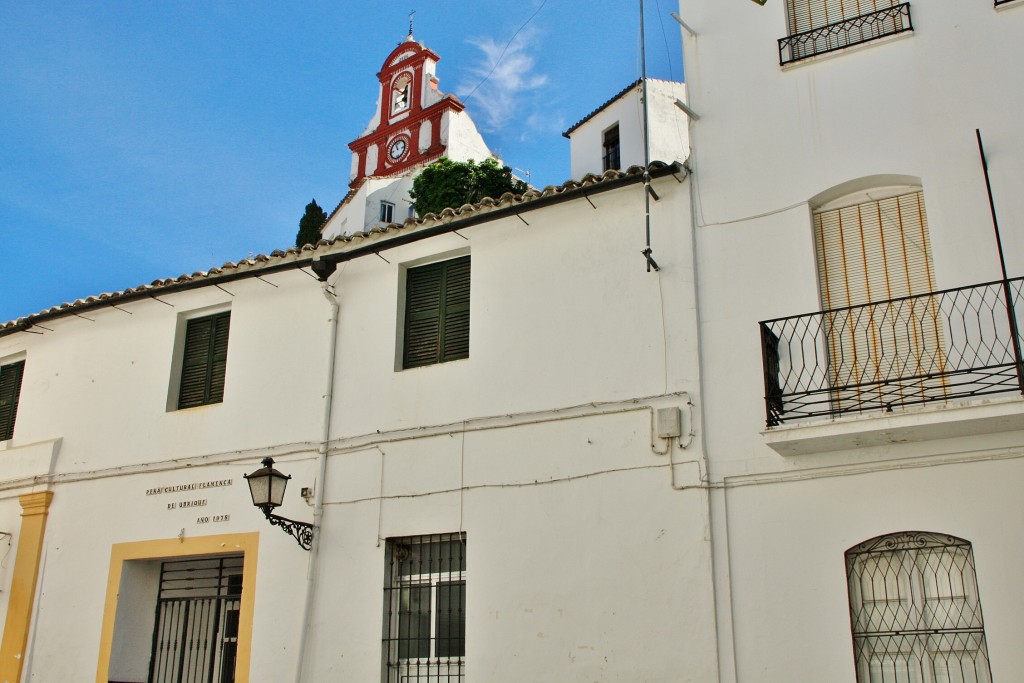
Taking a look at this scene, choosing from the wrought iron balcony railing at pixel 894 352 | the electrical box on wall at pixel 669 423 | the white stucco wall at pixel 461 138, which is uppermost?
the white stucco wall at pixel 461 138

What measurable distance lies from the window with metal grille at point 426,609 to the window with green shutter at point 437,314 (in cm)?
197

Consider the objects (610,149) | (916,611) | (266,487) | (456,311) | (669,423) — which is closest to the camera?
(916,611)

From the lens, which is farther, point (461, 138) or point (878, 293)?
point (461, 138)

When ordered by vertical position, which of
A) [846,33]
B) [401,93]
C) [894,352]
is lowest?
[894,352]

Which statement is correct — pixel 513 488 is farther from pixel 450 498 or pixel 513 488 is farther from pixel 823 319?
pixel 823 319

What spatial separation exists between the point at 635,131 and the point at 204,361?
56.3ft

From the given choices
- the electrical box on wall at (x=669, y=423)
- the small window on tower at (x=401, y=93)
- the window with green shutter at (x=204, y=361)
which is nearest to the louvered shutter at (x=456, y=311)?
the electrical box on wall at (x=669, y=423)

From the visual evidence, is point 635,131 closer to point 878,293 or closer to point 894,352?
point 878,293

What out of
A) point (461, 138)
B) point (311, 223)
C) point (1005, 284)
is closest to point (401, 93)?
point (461, 138)

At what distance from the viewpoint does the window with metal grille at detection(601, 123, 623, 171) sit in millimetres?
27688

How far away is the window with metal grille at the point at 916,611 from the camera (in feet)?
24.7

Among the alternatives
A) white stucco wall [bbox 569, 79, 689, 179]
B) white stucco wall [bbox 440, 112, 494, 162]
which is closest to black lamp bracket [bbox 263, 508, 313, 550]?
white stucco wall [bbox 569, 79, 689, 179]

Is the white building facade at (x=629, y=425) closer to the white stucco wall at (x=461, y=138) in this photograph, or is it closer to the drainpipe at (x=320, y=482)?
the drainpipe at (x=320, y=482)

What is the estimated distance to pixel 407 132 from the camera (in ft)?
147
